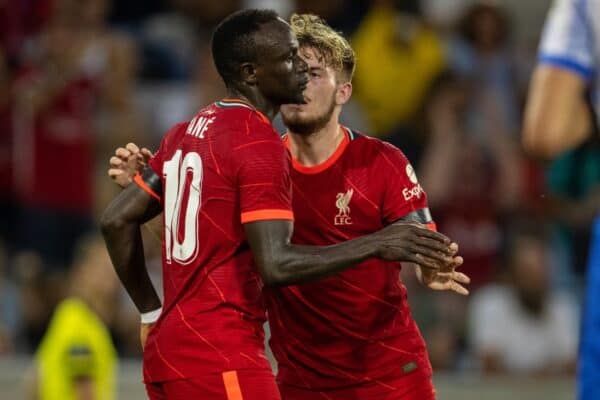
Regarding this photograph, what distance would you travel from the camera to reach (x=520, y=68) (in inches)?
368

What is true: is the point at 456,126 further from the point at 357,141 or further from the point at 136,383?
the point at 357,141

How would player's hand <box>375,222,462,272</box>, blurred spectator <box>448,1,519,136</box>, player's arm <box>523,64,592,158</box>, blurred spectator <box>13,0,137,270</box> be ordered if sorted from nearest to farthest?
1. player's arm <box>523,64,592,158</box>
2. player's hand <box>375,222,462,272</box>
3. blurred spectator <box>13,0,137,270</box>
4. blurred spectator <box>448,1,519,136</box>

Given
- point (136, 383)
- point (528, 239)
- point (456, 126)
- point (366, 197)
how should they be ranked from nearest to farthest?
point (366, 197)
point (136, 383)
point (528, 239)
point (456, 126)

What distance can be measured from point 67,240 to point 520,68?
3.35 m

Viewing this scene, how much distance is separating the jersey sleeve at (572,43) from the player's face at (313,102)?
139 centimetres

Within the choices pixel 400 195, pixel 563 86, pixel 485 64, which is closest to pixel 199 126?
pixel 400 195

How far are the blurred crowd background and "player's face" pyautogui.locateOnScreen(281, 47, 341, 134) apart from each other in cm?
365

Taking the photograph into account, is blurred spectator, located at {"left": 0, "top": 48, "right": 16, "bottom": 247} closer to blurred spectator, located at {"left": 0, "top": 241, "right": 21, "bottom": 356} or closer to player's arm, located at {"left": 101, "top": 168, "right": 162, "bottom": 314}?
blurred spectator, located at {"left": 0, "top": 241, "right": 21, "bottom": 356}

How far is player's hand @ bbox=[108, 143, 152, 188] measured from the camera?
412 cm

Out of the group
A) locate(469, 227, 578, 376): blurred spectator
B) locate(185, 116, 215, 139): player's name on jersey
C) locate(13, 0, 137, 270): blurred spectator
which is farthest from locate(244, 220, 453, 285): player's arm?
locate(13, 0, 137, 270): blurred spectator

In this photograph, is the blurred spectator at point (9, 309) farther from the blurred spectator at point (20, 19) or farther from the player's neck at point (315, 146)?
the player's neck at point (315, 146)

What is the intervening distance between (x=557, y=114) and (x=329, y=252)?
87cm

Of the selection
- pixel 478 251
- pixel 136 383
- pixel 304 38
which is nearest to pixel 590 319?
pixel 304 38

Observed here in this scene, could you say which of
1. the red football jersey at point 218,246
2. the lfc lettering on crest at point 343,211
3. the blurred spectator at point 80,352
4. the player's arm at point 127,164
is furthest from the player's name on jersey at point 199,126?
the blurred spectator at point 80,352
